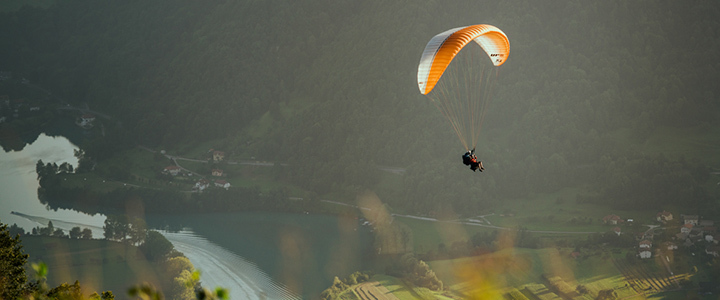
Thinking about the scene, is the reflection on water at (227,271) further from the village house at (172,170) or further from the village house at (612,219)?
the village house at (612,219)

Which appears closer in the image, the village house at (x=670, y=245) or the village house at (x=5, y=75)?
the village house at (x=670, y=245)

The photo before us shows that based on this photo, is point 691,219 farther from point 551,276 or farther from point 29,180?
point 29,180

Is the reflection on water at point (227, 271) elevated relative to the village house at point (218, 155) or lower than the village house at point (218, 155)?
lower

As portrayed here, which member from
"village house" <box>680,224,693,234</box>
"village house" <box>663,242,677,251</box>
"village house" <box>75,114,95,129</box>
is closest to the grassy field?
"village house" <box>75,114,95,129</box>

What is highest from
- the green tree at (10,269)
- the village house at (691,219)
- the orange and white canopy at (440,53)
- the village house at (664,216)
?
the orange and white canopy at (440,53)

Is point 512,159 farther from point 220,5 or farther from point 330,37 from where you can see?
point 220,5

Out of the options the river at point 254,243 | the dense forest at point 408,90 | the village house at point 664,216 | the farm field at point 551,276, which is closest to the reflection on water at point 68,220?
the river at point 254,243

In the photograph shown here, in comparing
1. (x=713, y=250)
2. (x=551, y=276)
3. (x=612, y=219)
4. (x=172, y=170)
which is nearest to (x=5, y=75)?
(x=172, y=170)
